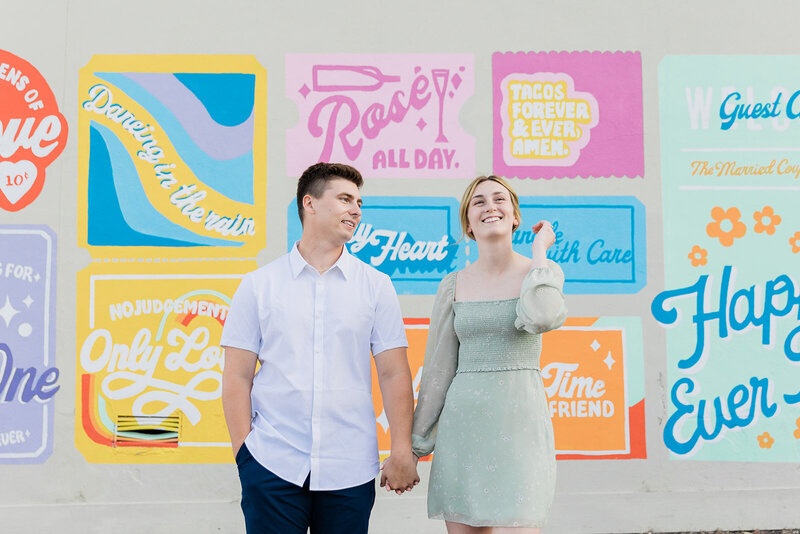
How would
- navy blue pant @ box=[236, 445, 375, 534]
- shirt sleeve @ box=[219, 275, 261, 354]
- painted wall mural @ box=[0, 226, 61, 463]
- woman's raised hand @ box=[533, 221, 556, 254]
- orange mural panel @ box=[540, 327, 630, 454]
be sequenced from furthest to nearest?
1. orange mural panel @ box=[540, 327, 630, 454]
2. painted wall mural @ box=[0, 226, 61, 463]
3. woman's raised hand @ box=[533, 221, 556, 254]
4. shirt sleeve @ box=[219, 275, 261, 354]
5. navy blue pant @ box=[236, 445, 375, 534]

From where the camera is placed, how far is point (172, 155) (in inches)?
184

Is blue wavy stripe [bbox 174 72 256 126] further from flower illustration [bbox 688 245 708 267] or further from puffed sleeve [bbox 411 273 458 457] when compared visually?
flower illustration [bbox 688 245 708 267]

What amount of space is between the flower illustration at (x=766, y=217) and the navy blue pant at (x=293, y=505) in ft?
11.5

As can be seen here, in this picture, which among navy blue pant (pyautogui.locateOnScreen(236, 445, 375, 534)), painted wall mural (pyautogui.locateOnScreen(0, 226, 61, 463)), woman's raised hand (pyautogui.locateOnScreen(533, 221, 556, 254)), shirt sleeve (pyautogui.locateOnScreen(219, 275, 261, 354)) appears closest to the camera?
navy blue pant (pyautogui.locateOnScreen(236, 445, 375, 534))

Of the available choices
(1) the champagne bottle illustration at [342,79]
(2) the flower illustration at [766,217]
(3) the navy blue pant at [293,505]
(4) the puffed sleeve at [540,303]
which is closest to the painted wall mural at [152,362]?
(1) the champagne bottle illustration at [342,79]

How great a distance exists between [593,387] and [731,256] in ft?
4.28

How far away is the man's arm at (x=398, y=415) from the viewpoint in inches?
104

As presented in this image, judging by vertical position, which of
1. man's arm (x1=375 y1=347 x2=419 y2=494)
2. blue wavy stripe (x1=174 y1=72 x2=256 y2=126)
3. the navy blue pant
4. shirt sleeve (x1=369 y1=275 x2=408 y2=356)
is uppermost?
blue wavy stripe (x1=174 y1=72 x2=256 y2=126)

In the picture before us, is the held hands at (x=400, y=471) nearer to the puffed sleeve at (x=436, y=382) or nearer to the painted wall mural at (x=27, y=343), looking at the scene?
the puffed sleeve at (x=436, y=382)

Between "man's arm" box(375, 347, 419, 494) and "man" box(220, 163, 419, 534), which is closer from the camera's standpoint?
"man" box(220, 163, 419, 534)

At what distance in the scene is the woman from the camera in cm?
254

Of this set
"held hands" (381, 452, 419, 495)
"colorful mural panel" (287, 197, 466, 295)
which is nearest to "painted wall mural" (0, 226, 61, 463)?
"colorful mural panel" (287, 197, 466, 295)

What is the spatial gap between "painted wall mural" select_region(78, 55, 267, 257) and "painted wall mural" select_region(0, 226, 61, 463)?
1.23 ft

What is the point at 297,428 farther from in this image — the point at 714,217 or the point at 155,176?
the point at 714,217
